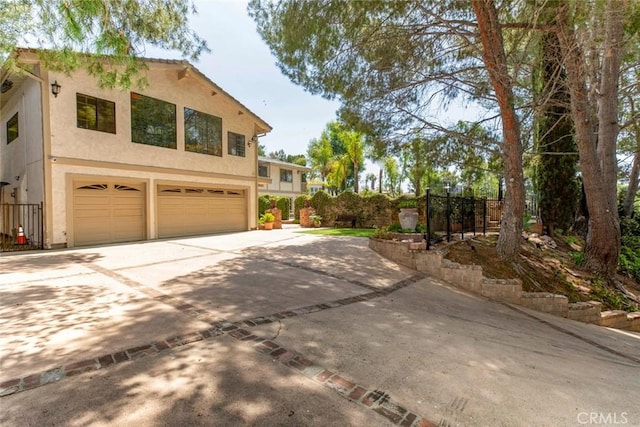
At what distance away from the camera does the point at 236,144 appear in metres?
15.6

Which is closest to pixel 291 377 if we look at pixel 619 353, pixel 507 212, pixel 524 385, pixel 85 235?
pixel 524 385

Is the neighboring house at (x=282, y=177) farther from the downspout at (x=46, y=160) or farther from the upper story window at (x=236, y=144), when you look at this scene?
the downspout at (x=46, y=160)

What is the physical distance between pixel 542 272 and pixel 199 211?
12.8 metres

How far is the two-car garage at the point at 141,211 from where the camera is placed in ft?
33.4

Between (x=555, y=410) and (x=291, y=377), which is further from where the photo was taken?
(x=291, y=377)

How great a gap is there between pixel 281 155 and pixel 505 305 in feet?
193

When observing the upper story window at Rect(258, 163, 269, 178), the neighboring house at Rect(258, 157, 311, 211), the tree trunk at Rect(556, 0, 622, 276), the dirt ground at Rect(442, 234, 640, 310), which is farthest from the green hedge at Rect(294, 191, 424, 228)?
the tree trunk at Rect(556, 0, 622, 276)

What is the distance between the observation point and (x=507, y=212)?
23.2ft

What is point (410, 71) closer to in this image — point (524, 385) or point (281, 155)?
point (524, 385)

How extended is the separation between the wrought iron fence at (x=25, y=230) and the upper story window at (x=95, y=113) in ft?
9.94

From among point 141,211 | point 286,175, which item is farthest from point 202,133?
point 286,175

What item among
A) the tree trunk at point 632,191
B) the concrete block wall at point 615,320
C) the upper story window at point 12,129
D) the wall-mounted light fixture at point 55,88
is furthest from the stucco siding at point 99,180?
the tree trunk at point 632,191

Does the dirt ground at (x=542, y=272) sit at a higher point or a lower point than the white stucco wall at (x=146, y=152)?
lower

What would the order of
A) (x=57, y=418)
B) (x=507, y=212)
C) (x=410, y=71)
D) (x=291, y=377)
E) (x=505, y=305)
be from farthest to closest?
(x=410, y=71)
(x=507, y=212)
(x=505, y=305)
(x=291, y=377)
(x=57, y=418)
